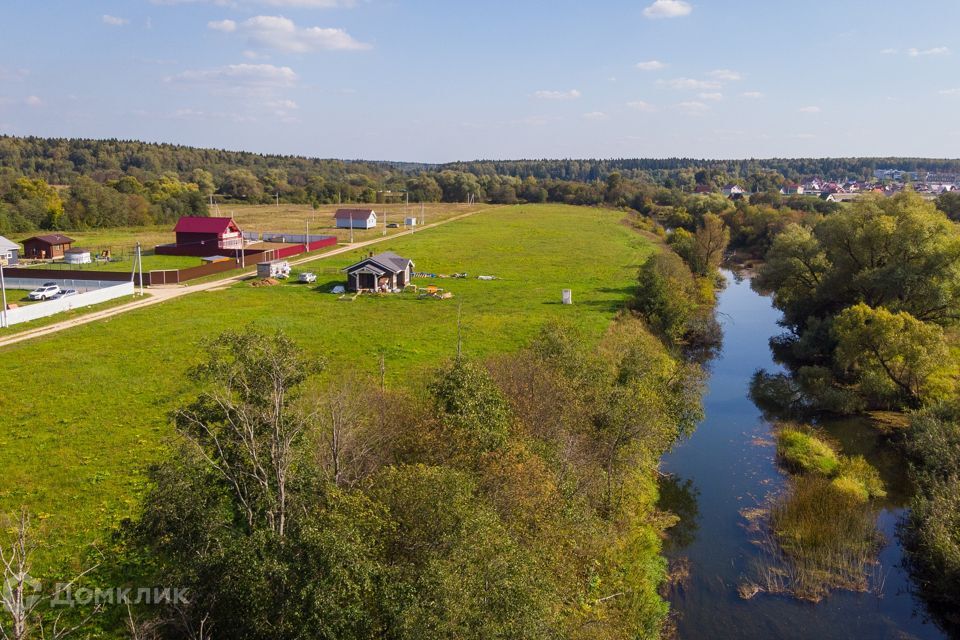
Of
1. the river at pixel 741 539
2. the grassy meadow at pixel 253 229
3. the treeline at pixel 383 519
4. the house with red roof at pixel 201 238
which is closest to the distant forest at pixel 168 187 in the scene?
the grassy meadow at pixel 253 229

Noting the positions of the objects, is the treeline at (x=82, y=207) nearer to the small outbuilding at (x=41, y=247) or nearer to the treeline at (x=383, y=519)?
the small outbuilding at (x=41, y=247)

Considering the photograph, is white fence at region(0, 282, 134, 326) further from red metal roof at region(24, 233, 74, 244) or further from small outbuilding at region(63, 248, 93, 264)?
red metal roof at region(24, 233, 74, 244)

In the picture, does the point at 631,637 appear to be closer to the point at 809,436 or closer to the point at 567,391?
the point at 567,391

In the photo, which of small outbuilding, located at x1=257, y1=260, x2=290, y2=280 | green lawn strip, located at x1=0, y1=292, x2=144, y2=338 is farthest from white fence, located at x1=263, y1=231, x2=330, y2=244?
green lawn strip, located at x1=0, y1=292, x2=144, y2=338

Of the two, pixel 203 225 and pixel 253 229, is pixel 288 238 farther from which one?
pixel 203 225

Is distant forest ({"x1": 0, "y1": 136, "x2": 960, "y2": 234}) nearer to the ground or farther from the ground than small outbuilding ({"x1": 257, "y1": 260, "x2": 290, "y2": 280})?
farther from the ground

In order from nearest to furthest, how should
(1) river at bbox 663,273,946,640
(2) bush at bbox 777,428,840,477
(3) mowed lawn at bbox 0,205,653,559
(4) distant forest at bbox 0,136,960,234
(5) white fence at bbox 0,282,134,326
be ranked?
(1) river at bbox 663,273,946,640 < (3) mowed lawn at bbox 0,205,653,559 < (2) bush at bbox 777,428,840,477 < (5) white fence at bbox 0,282,134,326 < (4) distant forest at bbox 0,136,960,234
